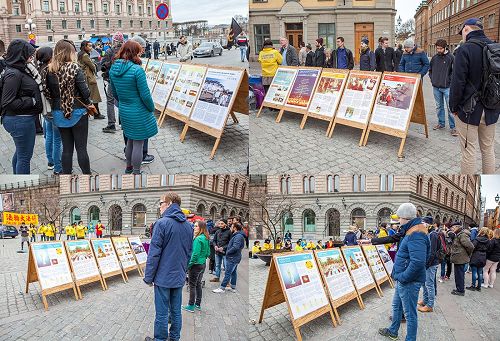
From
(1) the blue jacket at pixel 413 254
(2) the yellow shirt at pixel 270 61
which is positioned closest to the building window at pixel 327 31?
(2) the yellow shirt at pixel 270 61

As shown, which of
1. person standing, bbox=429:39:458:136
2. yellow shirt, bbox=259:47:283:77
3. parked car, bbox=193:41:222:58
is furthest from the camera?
parked car, bbox=193:41:222:58

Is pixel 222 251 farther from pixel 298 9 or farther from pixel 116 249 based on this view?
pixel 298 9

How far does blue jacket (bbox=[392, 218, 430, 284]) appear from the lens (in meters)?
3.61

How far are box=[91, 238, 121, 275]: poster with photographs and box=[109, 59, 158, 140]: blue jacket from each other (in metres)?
2.13

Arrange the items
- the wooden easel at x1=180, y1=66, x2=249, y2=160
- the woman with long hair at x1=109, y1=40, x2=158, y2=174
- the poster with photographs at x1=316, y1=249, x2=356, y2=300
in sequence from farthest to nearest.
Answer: the wooden easel at x1=180, y1=66, x2=249, y2=160 → the woman with long hair at x1=109, y1=40, x2=158, y2=174 → the poster with photographs at x1=316, y1=249, x2=356, y2=300

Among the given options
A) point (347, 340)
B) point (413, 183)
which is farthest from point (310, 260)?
point (413, 183)

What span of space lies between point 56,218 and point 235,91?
375 centimetres

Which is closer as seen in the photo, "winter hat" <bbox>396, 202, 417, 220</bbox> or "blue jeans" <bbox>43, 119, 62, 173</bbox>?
"winter hat" <bbox>396, 202, 417, 220</bbox>

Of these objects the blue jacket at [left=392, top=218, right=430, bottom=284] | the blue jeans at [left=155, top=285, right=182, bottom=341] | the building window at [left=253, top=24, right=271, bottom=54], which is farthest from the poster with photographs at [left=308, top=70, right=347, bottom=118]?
the building window at [left=253, top=24, right=271, bottom=54]

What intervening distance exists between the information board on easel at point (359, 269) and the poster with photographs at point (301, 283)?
2.98ft

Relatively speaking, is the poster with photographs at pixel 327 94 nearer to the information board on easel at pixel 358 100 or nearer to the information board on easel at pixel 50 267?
the information board on easel at pixel 358 100

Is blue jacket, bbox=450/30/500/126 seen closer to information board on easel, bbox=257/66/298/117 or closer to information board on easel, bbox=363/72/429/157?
information board on easel, bbox=363/72/429/157

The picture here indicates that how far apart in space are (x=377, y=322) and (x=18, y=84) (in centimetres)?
450

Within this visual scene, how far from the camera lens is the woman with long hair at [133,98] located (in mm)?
4641
